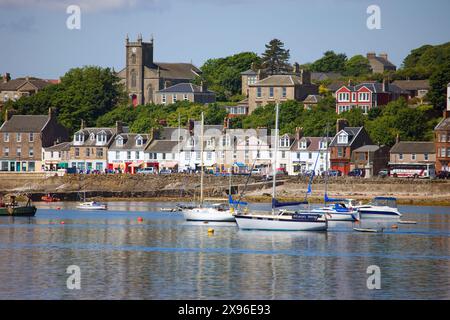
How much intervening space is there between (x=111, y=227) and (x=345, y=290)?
3431cm

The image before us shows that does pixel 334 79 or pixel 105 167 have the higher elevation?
pixel 334 79

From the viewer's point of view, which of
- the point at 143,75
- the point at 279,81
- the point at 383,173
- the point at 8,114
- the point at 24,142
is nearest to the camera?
the point at 383,173

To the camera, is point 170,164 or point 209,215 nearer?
point 209,215

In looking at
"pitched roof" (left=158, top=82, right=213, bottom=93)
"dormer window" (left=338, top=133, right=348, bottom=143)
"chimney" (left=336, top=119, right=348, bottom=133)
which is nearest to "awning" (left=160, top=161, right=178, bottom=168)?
"chimney" (left=336, top=119, right=348, bottom=133)

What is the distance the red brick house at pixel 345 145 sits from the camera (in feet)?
420

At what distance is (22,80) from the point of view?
196m

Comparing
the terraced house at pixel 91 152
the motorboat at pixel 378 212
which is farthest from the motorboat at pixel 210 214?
the terraced house at pixel 91 152

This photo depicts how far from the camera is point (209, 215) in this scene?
85.2 metres

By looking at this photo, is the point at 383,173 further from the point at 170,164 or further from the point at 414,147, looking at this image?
the point at 170,164

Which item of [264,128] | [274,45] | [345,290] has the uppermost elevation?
[274,45]

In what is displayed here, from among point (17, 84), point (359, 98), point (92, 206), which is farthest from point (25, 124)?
point (17, 84)

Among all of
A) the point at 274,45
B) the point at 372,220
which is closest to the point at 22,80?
the point at 274,45

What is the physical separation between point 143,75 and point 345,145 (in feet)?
206

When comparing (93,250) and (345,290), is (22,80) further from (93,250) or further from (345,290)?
(345,290)
